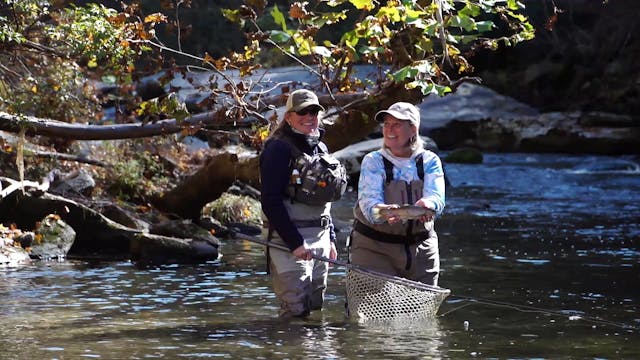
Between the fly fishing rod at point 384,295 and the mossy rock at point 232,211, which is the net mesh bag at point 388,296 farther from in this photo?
the mossy rock at point 232,211

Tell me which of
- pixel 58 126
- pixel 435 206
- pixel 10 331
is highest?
pixel 58 126

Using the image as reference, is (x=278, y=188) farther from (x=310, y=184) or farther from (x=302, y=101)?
(x=302, y=101)

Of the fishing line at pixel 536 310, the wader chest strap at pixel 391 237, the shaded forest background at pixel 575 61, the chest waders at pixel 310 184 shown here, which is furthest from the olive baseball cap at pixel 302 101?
the shaded forest background at pixel 575 61

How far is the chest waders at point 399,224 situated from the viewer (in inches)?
302

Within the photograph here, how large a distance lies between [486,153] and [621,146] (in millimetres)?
3080

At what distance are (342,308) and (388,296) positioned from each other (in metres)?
1.41

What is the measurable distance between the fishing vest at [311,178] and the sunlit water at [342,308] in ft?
3.01

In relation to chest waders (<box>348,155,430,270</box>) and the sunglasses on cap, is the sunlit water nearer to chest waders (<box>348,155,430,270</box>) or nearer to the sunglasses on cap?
chest waders (<box>348,155,430,270</box>)

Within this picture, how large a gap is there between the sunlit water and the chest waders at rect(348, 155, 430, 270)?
66 centimetres

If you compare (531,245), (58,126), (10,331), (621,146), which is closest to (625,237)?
(531,245)

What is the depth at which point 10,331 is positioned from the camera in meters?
8.12

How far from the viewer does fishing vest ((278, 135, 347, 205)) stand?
7.97 metres

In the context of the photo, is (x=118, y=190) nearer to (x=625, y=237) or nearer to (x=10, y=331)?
(x=625, y=237)

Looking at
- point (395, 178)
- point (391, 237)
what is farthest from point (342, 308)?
point (395, 178)
